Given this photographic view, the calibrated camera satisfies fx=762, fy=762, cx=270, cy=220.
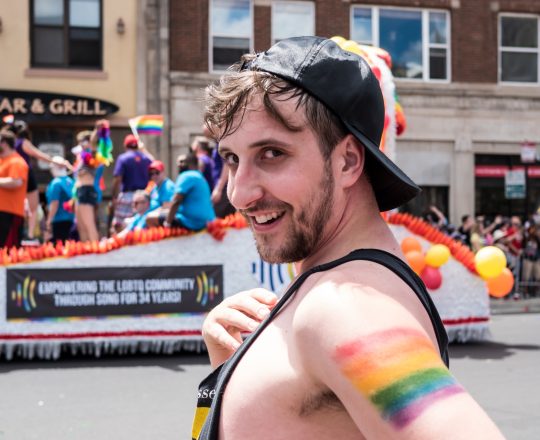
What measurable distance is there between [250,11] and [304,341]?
64.5 feet

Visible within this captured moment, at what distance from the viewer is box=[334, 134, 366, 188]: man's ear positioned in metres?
1.21

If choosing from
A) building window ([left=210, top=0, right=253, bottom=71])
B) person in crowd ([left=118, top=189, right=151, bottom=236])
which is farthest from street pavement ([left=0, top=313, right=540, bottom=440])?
building window ([left=210, top=0, right=253, bottom=71])

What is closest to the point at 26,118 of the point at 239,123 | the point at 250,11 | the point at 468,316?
the point at 250,11

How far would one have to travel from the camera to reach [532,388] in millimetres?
6133

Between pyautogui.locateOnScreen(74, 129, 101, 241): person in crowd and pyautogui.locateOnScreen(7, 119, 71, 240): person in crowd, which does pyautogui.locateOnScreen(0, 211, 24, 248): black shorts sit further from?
pyautogui.locateOnScreen(74, 129, 101, 241): person in crowd

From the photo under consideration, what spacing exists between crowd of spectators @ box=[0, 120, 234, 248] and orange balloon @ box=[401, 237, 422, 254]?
2.07 meters

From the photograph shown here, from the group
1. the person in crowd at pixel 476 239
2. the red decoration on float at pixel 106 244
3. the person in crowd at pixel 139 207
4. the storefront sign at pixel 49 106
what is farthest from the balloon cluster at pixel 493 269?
the storefront sign at pixel 49 106

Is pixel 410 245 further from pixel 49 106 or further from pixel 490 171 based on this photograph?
pixel 490 171

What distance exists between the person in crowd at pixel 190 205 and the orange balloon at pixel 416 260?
2.12 m

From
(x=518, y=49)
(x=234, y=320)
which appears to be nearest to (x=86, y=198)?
(x=234, y=320)

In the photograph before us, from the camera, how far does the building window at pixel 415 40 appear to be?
69.0 feet

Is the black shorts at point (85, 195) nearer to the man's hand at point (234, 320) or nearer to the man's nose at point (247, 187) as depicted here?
the man's hand at point (234, 320)

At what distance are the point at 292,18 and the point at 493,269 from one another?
43.7ft

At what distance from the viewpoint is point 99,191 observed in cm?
997
